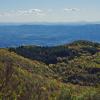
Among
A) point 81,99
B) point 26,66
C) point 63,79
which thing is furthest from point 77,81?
point 81,99

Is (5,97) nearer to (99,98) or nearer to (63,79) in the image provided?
(99,98)

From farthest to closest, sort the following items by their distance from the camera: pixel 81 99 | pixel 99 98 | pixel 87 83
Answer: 1. pixel 87 83
2. pixel 81 99
3. pixel 99 98

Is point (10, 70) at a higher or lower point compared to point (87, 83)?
higher

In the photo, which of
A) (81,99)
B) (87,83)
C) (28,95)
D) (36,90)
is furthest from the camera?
(87,83)

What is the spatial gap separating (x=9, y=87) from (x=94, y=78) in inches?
6523

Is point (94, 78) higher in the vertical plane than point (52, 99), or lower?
lower

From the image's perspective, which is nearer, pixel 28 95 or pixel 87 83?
pixel 28 95

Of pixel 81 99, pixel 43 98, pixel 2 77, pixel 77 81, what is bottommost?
pixel 77 81

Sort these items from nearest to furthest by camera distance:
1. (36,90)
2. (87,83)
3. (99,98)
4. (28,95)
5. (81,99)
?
(28,95) → (36,90) → (99,98) → (81,99) → (87,83)

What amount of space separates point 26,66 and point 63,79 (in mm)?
21822

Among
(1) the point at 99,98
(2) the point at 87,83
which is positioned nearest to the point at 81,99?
(1) the point at 99,98

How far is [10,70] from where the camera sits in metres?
33.9

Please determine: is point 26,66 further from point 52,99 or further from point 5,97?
point 5,97

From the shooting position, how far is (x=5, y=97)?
35.8m
